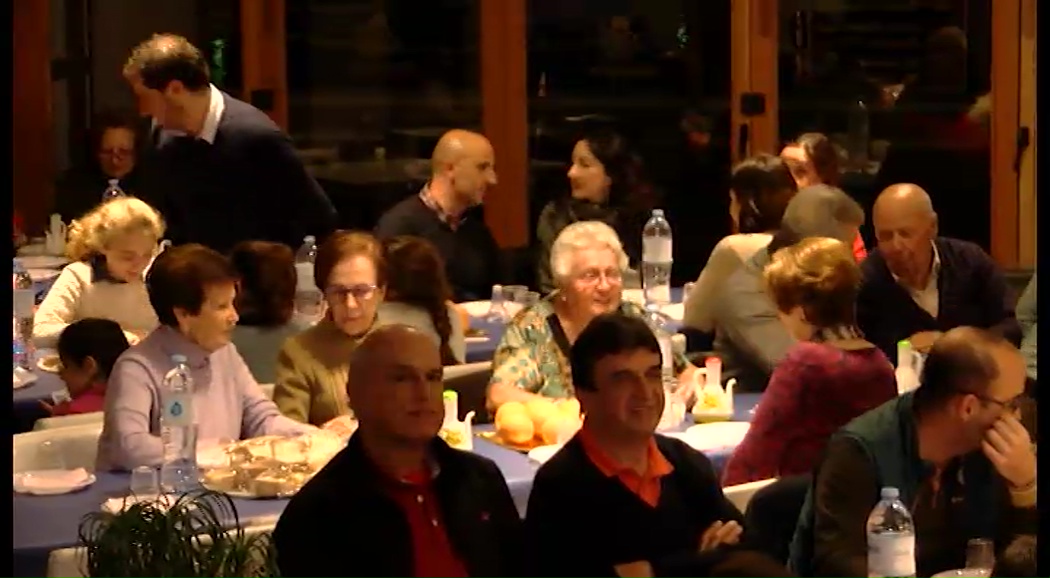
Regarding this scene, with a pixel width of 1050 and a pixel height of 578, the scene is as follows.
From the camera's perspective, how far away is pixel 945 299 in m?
4.57

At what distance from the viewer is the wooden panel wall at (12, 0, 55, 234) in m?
5.07

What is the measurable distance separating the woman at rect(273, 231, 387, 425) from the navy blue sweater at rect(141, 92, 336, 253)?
0.43 m

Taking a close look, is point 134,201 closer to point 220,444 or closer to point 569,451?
point 220,444

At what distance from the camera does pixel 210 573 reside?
2.65 metres

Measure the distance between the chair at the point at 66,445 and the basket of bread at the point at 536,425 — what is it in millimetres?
739

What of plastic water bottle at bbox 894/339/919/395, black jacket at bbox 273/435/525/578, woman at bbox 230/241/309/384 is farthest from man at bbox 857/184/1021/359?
black jacket at bbox 273/435/525/578

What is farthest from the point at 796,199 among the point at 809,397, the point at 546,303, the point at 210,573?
the point at 210,573

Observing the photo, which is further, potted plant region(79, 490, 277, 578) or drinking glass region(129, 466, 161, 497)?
drinking glass region(129, 466, 161, 497)

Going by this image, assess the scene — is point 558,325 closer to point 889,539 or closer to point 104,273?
point 889,539

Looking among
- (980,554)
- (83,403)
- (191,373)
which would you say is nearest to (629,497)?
(980,554)

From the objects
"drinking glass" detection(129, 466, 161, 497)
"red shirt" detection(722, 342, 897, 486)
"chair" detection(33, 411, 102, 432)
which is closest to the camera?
"drinking glass" detection(129, 466, 161, 497)

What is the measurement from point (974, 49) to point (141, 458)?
3.28 metres

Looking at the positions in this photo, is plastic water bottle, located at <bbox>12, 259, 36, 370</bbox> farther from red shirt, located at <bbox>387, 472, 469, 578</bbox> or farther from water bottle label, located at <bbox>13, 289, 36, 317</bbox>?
red shirt, located at <bbox>387, 472, 469, 578</bbox>

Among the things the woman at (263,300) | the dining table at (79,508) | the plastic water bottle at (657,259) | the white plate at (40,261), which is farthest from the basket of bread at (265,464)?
the plastic water bottle at (657,259)
